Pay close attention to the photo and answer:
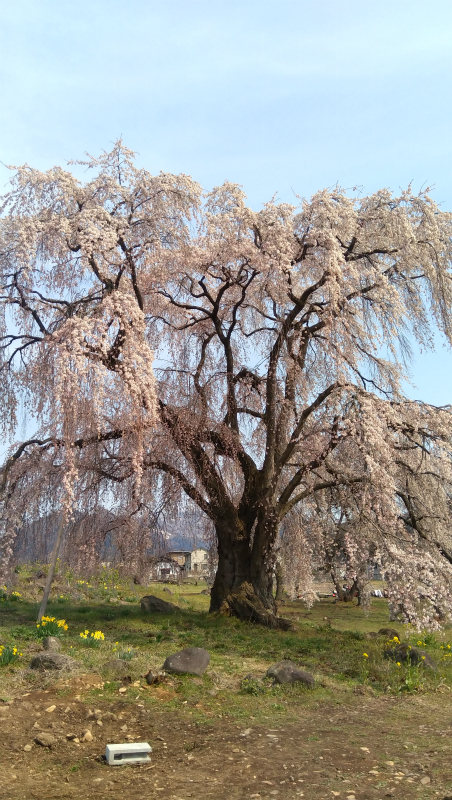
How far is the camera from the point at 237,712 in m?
6.67

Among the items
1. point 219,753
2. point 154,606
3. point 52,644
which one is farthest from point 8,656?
point 154,606

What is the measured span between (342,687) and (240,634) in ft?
11.3

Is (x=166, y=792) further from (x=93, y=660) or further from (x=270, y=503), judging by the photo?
Result: (x=270, y=503)

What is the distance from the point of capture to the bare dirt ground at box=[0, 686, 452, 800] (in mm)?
4758

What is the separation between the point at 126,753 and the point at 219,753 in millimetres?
870

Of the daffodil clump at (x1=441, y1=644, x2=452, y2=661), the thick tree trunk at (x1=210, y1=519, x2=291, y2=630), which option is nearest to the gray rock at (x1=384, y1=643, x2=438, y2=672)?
the daffodil clump at (x1=441, y1=644, x2=452, y2=661)

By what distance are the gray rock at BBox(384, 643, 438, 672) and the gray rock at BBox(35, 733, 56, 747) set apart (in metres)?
5.40

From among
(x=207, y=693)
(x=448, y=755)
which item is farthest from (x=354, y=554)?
(x=448, y=755)

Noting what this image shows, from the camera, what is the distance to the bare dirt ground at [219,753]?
4758 millimetres

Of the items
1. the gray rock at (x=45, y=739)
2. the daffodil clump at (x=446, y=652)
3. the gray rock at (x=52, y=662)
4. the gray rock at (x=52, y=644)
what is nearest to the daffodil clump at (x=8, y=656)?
the gray rock at (x=52, y=662)

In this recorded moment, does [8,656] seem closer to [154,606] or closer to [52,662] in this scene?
[52,662]

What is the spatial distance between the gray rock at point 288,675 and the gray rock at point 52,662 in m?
2.48

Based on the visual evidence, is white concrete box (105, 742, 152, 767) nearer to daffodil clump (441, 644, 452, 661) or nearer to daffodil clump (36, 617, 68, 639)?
daffodil clump (36, 617, 68, 639)

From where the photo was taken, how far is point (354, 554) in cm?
1168
